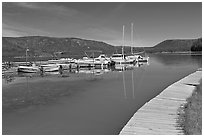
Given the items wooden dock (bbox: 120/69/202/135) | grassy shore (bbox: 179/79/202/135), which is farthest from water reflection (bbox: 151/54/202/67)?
wooden dock (bbox: 120/69/202/135)

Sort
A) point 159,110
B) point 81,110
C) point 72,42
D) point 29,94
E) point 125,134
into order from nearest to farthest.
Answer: point 125,134, point 159,110, point 81,110, point 29,94, point 72,42

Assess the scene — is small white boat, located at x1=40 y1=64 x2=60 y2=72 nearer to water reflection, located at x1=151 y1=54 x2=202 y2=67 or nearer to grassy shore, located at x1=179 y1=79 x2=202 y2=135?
water reflection, located at x1=151 y1=54 x2=202 y2=67

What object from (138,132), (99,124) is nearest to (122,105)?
(99,124)

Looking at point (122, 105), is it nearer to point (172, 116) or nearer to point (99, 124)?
point (99, 124)

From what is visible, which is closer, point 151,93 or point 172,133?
point 172,133

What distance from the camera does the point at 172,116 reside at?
314 inches

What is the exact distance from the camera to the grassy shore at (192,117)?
6.72m

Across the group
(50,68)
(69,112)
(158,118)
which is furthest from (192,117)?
(50,68)

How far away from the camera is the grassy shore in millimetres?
6717

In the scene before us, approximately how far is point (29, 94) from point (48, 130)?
714 centimetres

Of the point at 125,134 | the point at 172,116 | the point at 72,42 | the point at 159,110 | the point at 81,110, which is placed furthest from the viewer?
the point at 72,42

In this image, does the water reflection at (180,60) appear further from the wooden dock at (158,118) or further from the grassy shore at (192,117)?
the wooden dock at (158,118)

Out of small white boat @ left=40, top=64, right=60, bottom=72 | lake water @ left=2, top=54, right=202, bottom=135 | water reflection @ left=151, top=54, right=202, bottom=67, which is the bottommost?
lake water @ left=2, top=54, right=202, bottom=135

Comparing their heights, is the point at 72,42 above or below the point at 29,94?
above
